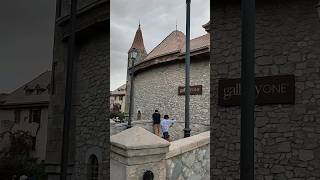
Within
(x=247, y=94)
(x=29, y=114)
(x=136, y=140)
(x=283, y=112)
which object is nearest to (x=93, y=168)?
(x=136, y=140)

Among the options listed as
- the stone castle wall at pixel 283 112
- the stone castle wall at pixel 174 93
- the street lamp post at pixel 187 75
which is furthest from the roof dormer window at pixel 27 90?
the stone castle wall at pixel 283 112

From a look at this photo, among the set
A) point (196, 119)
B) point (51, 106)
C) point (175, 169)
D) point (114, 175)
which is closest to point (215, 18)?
point (196, 119)

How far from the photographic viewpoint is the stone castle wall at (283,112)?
324cm

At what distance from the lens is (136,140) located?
2949 millimetres

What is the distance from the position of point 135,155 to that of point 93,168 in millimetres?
904

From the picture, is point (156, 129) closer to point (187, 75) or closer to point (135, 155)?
point (135, 155)

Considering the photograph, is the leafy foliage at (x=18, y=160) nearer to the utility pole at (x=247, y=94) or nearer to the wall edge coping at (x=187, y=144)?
the wall edge coping at (x=187, y=144)

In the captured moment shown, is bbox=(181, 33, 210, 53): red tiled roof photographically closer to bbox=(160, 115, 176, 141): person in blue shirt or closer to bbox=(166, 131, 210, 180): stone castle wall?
bbox=(160, 115, 176, 141): person in blue shirt

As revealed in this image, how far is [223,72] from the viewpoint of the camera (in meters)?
3.62

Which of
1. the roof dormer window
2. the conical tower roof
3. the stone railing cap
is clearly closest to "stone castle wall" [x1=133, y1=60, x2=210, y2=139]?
the stone railing cap

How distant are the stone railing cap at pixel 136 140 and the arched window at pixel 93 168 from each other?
579mm

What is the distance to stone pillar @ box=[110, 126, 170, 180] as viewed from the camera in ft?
9.31

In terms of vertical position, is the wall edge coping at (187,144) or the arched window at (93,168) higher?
the wall edge coping at (187,144)

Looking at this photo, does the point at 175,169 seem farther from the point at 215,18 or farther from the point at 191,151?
the point at 215,18
